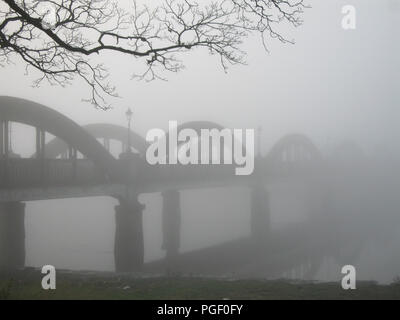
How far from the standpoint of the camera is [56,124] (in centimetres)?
3092

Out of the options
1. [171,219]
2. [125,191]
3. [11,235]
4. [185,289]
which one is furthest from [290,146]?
[185,289]

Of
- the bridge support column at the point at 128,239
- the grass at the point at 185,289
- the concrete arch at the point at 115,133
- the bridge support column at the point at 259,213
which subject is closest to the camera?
the grass at the point at 185,289

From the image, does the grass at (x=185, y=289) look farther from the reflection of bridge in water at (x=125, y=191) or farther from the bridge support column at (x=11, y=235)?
the reflection of bridge in water at (x=125, y=191)

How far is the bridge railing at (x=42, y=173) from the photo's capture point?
25.2 m

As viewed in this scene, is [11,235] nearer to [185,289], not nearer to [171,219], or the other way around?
[185,289]

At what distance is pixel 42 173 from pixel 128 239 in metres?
7.19

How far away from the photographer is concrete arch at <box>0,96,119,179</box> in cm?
2759

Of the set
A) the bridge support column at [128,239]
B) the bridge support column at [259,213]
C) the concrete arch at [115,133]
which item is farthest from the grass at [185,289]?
the concrete arch at [115,133]

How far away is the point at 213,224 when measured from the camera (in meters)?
61.2

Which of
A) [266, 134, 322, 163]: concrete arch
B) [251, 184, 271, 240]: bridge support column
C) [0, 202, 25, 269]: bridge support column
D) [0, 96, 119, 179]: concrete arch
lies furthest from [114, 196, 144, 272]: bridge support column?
[266, 134, 322, 163]: concrete arch

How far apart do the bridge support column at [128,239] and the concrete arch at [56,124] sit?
9.86 feet

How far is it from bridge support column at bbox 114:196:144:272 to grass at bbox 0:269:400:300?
58.2 ft

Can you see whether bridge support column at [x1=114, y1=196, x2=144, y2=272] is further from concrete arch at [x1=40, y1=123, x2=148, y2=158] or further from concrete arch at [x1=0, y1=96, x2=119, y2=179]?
concrete arch at [x1=40, y1=123, x2=148, y2=158]
